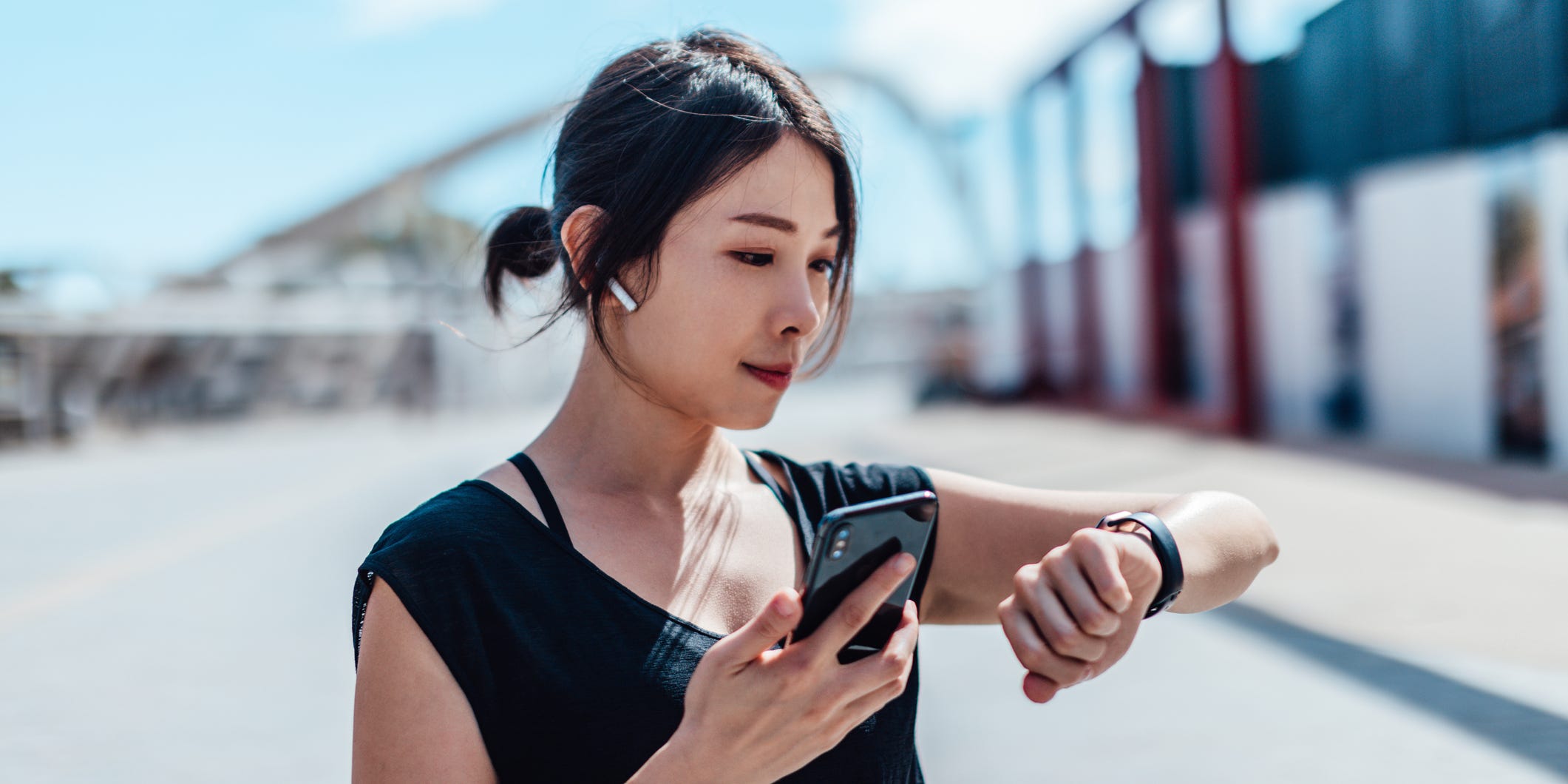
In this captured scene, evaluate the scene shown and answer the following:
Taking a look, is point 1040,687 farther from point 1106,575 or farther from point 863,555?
point 863,555

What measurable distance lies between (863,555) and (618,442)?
18.9 inches

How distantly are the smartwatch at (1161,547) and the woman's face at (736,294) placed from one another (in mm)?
414

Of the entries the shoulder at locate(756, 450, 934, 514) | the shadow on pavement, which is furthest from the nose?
the shadow on pavement

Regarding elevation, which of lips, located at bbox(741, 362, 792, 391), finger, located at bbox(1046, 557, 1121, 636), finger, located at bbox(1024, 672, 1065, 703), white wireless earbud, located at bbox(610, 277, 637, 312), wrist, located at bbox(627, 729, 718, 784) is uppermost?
white wireless earbud, located at bbox(610, 277, 637, 312)

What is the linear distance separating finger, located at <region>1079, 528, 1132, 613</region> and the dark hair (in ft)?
1.84

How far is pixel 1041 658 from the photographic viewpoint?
3.92 ft

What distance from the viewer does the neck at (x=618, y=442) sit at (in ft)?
4.81

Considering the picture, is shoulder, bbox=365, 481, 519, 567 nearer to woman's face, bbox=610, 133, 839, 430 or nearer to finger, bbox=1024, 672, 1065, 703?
woman's face, bbox=610, 133, 839, 430

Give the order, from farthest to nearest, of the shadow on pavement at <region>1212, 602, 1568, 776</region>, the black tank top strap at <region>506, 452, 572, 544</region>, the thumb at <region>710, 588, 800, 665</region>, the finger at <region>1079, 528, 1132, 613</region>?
the shadow on pavement at <region>1212, 602, 1568, 776</region>, the black tank top strap at <region>506, 452, 572, 544</region>, the finger at <region>1079, 528, 1132, 613</region>, the thumb at <region>710, 588, 800, 665</region>

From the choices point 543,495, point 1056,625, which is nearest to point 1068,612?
point 1056,625

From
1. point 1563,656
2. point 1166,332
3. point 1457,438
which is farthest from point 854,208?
point 1166,332

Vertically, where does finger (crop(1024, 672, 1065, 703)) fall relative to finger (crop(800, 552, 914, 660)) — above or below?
below

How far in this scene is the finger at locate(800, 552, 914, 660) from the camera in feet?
3.57

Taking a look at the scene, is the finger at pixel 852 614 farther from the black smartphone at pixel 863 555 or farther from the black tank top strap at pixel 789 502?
the black tank top strap at pixel 789 502
